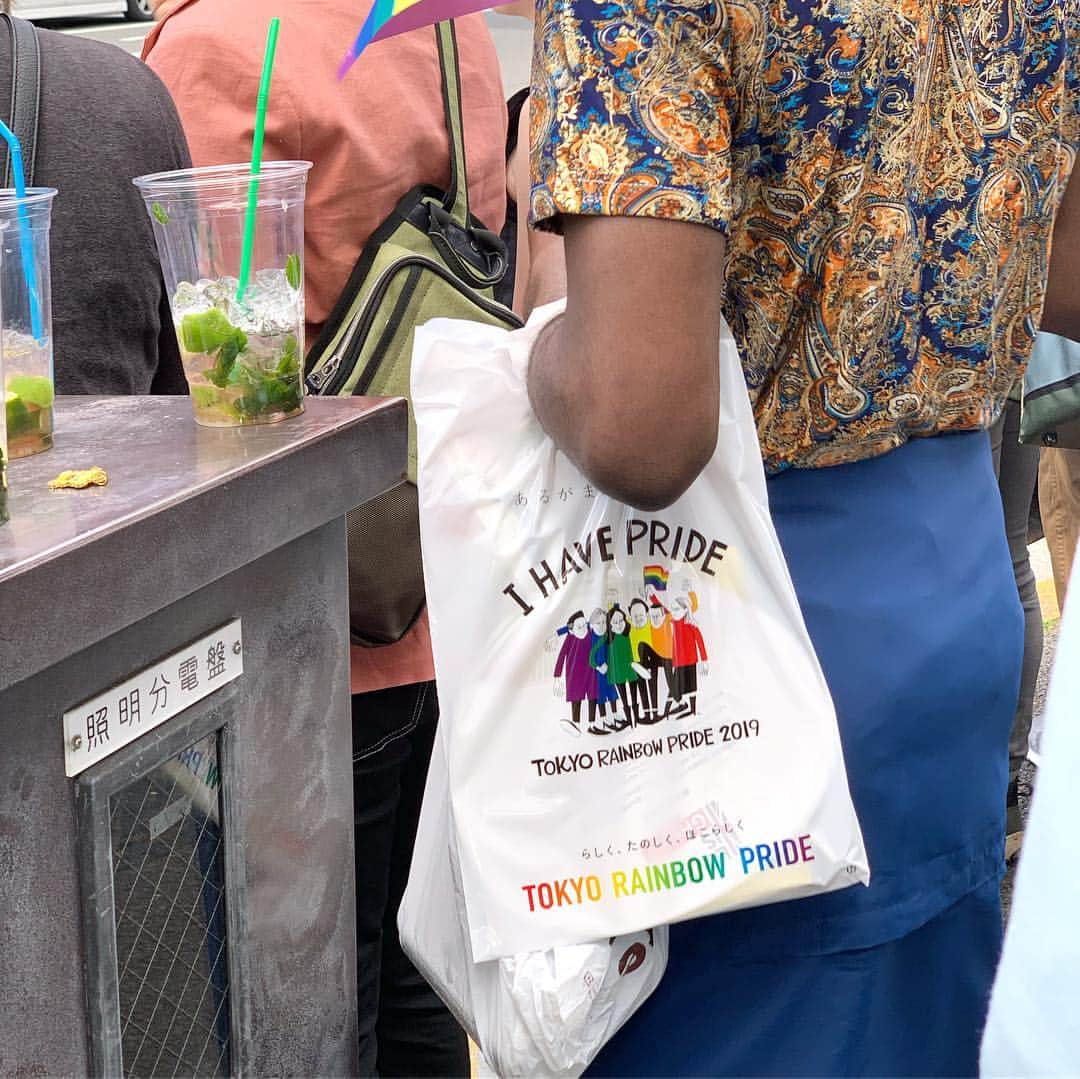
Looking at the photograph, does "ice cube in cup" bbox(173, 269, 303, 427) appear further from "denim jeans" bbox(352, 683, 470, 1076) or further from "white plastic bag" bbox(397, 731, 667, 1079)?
"denim jeans" bbox(352, 683, 470, 1076)

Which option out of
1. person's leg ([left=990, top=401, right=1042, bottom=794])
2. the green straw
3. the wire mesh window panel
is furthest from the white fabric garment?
person's leg ([left=990, top=401, right=1042, bottom=794])

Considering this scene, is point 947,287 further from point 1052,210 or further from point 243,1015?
point 243,1015

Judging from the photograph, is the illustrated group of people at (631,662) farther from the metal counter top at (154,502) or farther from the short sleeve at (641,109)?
the short sleeve at (641,109)

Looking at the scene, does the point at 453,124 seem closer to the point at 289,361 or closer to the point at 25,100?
the point at 25,100

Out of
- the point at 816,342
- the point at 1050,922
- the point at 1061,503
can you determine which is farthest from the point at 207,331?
the point at 1061,503

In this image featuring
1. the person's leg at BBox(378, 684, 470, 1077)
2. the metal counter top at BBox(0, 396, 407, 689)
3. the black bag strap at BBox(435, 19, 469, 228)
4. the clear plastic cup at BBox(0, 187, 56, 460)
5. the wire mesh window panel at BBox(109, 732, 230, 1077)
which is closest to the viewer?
the metal counter top at BBox(0, 396, 407, 689)

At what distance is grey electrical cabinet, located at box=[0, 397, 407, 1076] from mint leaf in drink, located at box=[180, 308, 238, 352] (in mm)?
76

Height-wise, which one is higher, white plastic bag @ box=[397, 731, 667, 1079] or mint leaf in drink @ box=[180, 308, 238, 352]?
mint leaf in drink @ box=[180, 308, 238, 352]

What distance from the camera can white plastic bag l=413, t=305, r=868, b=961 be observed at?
1.37 m

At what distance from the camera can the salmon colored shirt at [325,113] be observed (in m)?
1.92

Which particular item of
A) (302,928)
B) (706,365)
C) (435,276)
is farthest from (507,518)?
(435,276)

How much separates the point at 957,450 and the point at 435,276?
0.79 metres

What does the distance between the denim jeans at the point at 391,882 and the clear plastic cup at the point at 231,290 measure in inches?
30.3

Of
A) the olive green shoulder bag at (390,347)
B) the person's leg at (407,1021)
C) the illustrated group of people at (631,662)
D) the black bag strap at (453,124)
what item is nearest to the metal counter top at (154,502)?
the illustrated group of people at (631,662)
